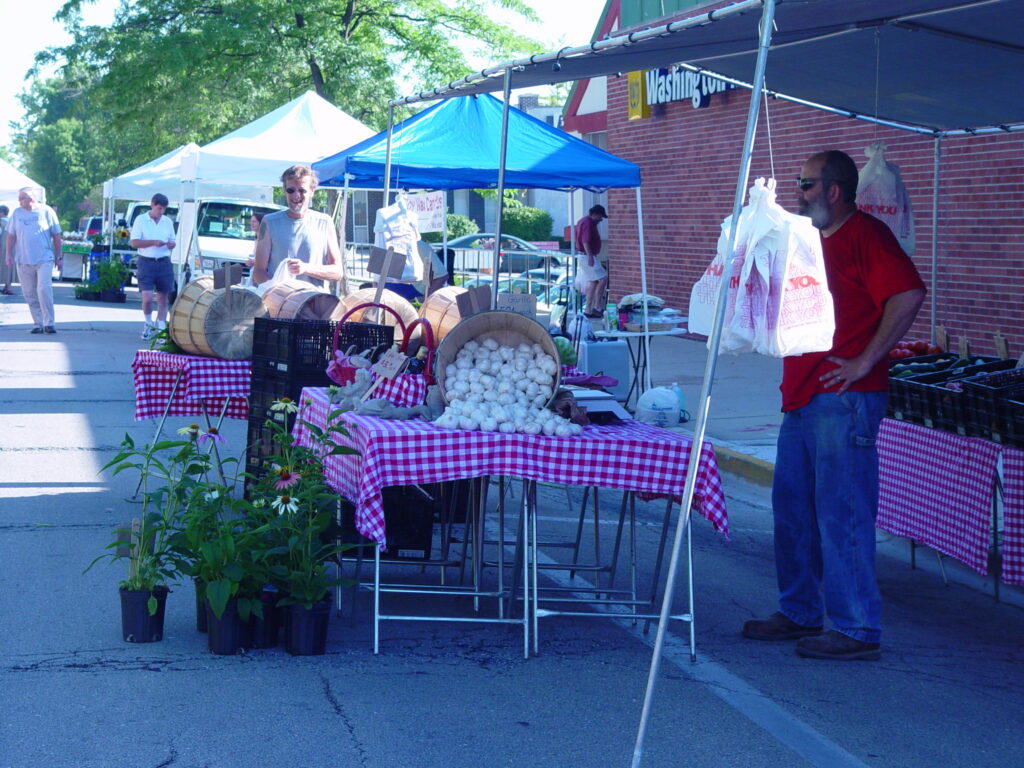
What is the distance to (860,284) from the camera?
5.10m

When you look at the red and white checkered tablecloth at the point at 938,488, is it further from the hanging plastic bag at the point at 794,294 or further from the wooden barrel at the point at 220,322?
the wooden barrel at the point at 220,322

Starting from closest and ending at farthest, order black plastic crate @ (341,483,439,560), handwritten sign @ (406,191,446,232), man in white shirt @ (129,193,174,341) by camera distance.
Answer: black plastic crate @ (341,483,439,560) → handwritten sign @ (406,191,446,232) → man in white shirt @ (129,193,174,341)

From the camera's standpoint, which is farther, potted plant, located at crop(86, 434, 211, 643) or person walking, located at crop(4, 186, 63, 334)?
person walking, located at crop(4, 186, 63, 334)

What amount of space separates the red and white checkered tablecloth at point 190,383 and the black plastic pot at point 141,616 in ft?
7.68

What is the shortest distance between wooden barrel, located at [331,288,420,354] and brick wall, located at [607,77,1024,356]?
11.7ft

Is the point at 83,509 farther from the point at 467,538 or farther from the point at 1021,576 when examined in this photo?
the point at 1021,576

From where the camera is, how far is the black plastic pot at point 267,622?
16.8ft

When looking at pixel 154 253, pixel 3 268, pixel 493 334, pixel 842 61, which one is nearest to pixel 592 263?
pixel 154 253

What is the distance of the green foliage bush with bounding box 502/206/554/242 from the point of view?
4772 cm

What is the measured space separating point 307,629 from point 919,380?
3.48 metres

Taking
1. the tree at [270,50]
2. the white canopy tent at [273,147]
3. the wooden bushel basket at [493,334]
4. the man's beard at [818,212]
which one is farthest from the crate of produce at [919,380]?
the tree at [270,50]

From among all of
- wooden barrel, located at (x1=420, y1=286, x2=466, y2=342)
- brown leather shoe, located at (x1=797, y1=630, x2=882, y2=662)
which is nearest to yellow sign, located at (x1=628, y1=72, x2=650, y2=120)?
wooden barrel, located at (x1=420, y1=286, x2=466, y2=342)

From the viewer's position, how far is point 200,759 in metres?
4.05

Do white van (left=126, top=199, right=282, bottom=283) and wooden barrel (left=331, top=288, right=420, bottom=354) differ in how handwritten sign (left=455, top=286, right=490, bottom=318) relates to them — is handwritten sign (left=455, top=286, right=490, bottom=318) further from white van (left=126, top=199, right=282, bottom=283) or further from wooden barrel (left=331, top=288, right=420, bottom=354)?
white van (left=126, top=199, right=282, bottom=283)
